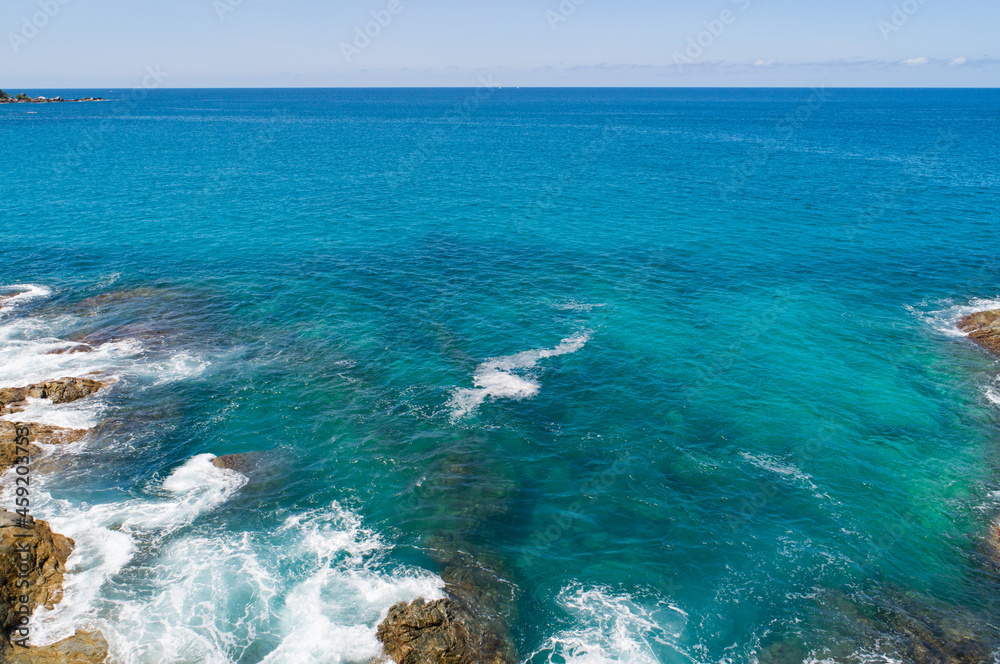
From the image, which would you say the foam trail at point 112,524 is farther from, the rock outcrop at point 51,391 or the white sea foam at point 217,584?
the rock outcrop at point 51,391

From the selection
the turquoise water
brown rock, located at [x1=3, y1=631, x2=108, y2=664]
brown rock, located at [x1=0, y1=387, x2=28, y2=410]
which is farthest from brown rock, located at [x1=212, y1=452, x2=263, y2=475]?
brown rock, located at [x1=0, y1=387, x2=28, y2=410]

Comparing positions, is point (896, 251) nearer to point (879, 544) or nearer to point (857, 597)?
point (879, 544)

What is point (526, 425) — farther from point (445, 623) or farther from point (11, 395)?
point (11, 395)

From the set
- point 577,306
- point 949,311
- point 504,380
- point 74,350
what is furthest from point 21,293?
point 949,311

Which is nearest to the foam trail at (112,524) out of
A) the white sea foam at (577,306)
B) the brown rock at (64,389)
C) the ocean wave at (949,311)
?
the brown rock at (64,389)

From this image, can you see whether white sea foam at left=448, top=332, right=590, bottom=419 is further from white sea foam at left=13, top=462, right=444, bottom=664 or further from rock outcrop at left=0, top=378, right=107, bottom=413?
rock outcrop at left=0, top=378, right=107, bottom=413

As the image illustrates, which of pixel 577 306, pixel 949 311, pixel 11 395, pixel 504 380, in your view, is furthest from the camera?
pixel 577 306
